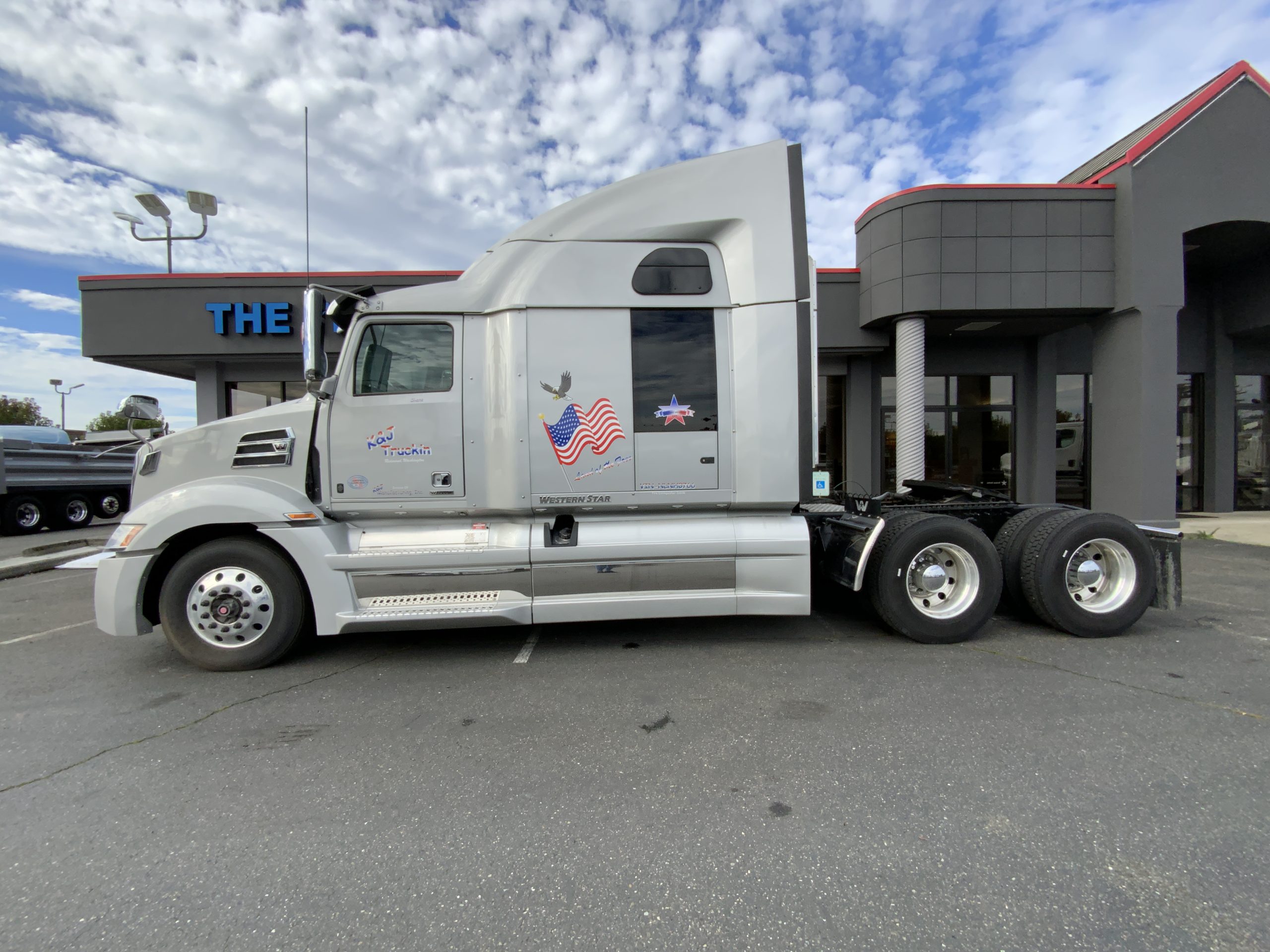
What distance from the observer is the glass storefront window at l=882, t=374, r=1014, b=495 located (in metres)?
11.9

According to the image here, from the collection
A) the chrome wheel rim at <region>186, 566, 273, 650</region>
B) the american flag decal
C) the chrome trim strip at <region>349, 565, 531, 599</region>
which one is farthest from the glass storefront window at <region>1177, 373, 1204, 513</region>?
the chrome wheel rim at <region>186, 566, 273, 650</region>

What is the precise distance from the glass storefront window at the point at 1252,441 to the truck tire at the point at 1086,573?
12963 mm

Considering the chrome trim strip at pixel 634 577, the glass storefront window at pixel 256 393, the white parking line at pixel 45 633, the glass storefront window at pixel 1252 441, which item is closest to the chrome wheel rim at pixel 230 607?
the chrome trim strip at pixel 634 577

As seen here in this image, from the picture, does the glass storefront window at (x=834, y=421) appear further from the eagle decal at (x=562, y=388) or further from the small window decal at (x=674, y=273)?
the eagle decal at (x=562, y=388)

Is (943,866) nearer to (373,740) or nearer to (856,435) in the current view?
(373,740)

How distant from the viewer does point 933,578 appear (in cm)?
426

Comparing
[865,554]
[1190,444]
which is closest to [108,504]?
[865,554]

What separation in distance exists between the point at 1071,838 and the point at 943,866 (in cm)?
58

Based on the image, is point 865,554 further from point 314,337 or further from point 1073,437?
point 1073,437

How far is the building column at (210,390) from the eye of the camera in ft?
38.4

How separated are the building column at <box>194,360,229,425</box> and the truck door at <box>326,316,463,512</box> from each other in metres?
10.2

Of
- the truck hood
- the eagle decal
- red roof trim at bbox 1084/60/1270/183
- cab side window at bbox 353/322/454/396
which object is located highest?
red roof trim at bbox 1084/60/1270/183

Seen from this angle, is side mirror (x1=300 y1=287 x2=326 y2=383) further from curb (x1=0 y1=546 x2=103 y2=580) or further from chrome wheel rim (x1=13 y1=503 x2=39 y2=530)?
chrome wheel rim (x1=13 y1=503 x2=39 y2=530)

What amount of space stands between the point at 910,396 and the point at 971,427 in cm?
290
